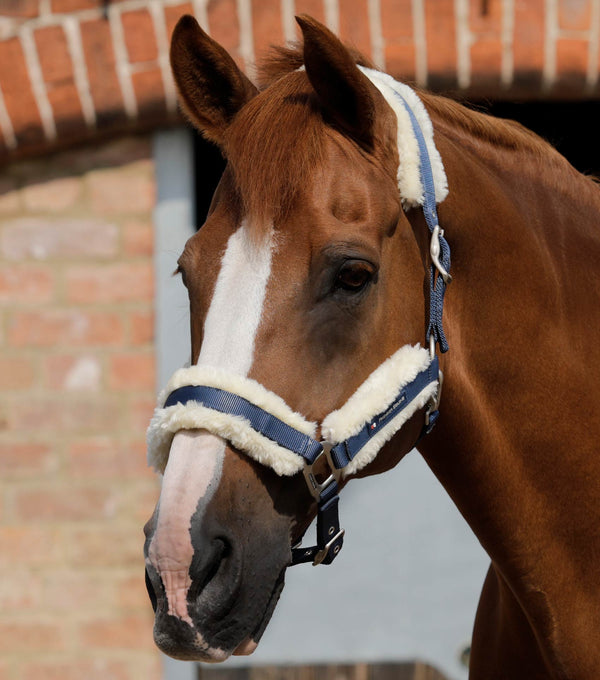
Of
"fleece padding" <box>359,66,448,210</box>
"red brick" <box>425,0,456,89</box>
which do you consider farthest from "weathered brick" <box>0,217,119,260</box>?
"fleece padding" <box>359,66,448,210</box>

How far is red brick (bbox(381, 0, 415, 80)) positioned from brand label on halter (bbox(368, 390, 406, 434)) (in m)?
1.51

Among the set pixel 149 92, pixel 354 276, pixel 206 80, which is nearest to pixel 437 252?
pixel 354 276

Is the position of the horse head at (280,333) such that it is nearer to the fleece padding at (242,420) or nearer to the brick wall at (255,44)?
the fleece padding at (242,420)

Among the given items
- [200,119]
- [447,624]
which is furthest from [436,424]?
[447,624]

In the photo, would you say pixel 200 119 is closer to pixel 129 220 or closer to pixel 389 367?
pixel 389 367

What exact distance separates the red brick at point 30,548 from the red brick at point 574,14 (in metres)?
2.23

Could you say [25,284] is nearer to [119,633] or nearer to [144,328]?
[144,328]

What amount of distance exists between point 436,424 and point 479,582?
1636 millimetres

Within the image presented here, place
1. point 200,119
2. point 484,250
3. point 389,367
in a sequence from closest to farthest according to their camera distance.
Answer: point 389,367, point 484,250, point 200,119

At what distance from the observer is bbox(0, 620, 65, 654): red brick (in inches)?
110

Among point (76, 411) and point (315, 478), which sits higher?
point (315, 478)

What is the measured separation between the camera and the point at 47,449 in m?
2.80

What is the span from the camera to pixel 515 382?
1505 millimetres

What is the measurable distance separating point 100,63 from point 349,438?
5.84 feet
